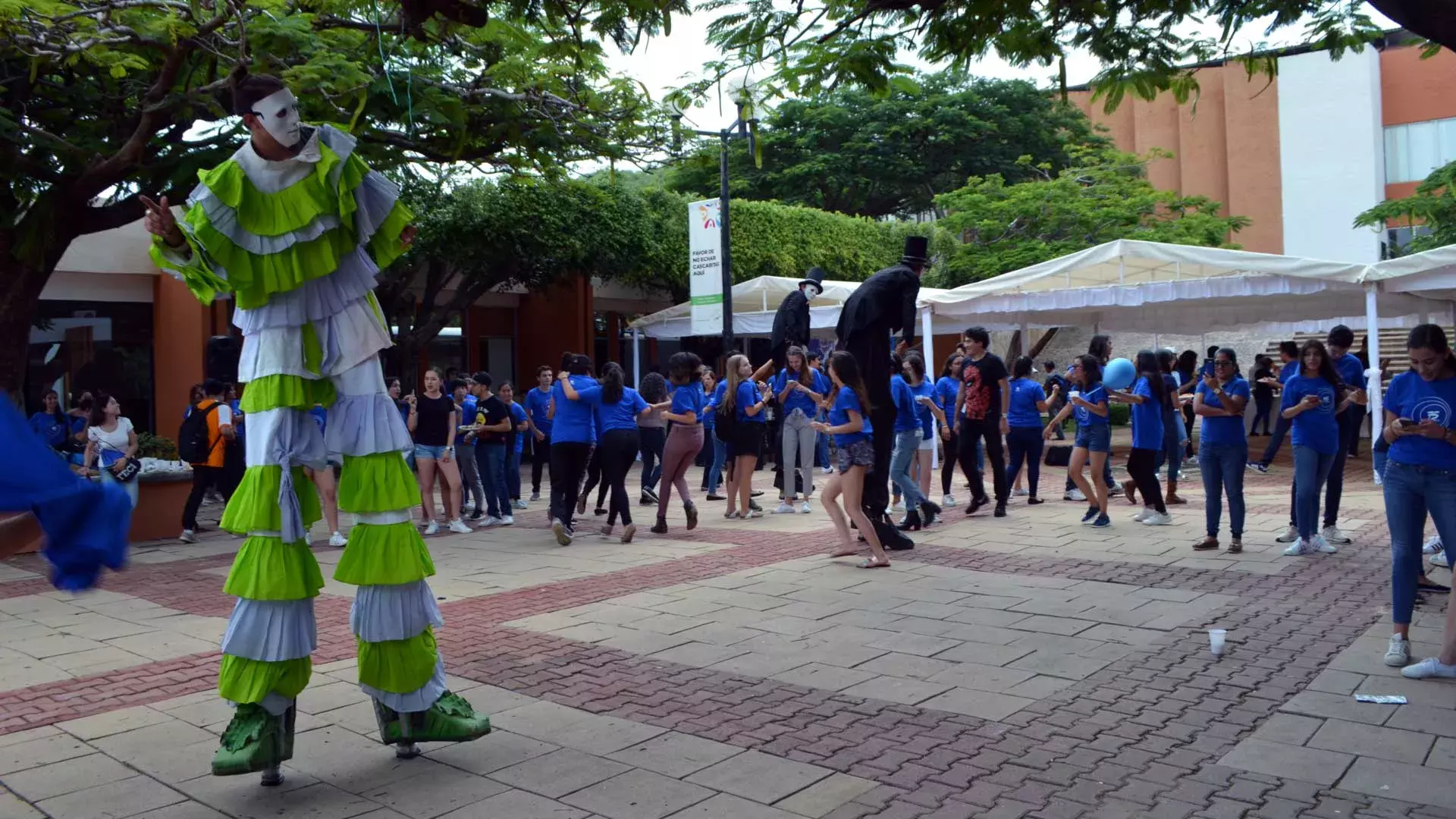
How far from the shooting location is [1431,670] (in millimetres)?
5316

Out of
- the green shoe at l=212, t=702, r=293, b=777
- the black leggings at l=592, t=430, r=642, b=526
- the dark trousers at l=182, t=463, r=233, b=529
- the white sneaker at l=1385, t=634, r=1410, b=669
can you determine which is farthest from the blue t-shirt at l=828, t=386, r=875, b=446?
the dark trousers at l=182, t=463, r=233, b=529

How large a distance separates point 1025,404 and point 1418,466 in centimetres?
662

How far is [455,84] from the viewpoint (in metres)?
10.3

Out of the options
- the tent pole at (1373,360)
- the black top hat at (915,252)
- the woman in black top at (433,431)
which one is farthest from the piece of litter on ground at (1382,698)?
the tent pole at (1373,360)

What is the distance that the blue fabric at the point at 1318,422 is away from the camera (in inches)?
324

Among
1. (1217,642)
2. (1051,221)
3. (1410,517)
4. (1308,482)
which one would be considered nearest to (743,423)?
(1308,482)

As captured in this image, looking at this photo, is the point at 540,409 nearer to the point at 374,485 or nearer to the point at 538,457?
the point at 538,457

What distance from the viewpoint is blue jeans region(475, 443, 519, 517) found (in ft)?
40.2

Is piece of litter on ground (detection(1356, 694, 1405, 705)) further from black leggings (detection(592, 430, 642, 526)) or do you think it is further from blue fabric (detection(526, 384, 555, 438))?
blue fabric (detection(526, 384, 555, 438))

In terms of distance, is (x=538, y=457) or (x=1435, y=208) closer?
(x=538, y=457)

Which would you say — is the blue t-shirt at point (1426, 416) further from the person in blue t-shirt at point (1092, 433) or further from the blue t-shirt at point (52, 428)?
the blue t-shirt at point (52, 428)

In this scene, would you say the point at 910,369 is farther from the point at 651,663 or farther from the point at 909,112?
the point at 909,112

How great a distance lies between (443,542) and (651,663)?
5.60 metres

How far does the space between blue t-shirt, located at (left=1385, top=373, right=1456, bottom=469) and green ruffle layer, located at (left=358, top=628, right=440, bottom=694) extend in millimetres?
4713
